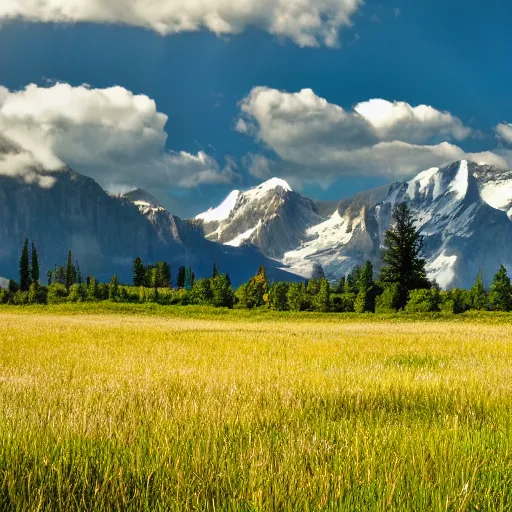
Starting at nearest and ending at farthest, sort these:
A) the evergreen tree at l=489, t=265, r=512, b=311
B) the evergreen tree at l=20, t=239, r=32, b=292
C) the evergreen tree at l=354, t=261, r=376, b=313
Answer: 1. the evergreen tree at l=489, t=265, r=512, b=311
2. the evergreen tree at l=354, t=261, r=376, b=313
3. the evergreen tree at l=20, t=239, r=32, b=292

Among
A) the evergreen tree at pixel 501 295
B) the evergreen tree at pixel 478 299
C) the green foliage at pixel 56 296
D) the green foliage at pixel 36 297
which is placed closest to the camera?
the evergreen tree at pixel 501 295

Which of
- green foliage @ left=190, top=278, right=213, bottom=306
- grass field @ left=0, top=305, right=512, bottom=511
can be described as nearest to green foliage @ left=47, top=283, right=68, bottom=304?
green foliage @ left=190, top=278, right=213, bottom=306

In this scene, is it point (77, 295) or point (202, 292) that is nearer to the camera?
point (77, 295)

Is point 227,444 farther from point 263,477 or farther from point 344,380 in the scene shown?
point 344,380

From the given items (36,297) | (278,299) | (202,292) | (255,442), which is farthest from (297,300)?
(255,442)

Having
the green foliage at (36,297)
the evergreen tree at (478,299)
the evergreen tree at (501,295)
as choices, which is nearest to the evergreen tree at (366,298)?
the evergreen tree at (478,299)

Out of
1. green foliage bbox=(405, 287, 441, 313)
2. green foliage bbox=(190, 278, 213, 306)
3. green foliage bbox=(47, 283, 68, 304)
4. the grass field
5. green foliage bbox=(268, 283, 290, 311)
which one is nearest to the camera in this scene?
the grass field

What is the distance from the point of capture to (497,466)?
4004mm

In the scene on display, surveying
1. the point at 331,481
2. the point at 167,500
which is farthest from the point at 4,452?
the point at 331,481

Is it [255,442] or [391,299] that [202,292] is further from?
[255,442]

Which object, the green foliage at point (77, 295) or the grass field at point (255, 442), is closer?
the grass field at point (255, 442)

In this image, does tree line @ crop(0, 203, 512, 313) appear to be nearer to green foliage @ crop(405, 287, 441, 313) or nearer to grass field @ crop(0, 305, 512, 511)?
green foliage @ crop(405, 287, 441, 313)

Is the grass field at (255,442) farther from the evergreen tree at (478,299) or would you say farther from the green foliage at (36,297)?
the green foliage at (36,297)

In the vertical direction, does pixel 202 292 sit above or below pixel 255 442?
below
